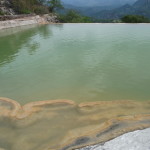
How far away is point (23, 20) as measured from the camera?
22.2 m

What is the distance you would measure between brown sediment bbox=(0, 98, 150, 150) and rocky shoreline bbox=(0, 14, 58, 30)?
16516 mm

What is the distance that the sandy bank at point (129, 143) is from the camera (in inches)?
115

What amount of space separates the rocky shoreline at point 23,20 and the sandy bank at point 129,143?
1830 centimetres

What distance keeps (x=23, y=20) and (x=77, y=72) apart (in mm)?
17673

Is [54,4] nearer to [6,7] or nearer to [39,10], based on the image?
[39,10]

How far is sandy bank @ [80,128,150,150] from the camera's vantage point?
9.56 feet

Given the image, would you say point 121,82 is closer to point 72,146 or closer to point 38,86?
point 38,86

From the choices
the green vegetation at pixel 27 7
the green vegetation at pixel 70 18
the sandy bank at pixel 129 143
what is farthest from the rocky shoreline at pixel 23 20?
the sandy bank at pixel 129 143

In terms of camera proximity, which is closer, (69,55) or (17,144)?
(17,144)

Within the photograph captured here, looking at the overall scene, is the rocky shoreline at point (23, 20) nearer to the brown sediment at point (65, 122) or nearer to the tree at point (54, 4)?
the tree at point (54, 4)

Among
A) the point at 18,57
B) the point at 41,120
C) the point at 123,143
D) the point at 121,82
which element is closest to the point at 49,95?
the point at 41,120

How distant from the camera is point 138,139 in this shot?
3078 mm

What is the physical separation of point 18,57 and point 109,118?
649 cm

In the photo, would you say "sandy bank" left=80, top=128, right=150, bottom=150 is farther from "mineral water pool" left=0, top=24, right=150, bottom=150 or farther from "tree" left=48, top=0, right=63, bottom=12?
"tree" left=48, top=0, right=63, bottom=12
